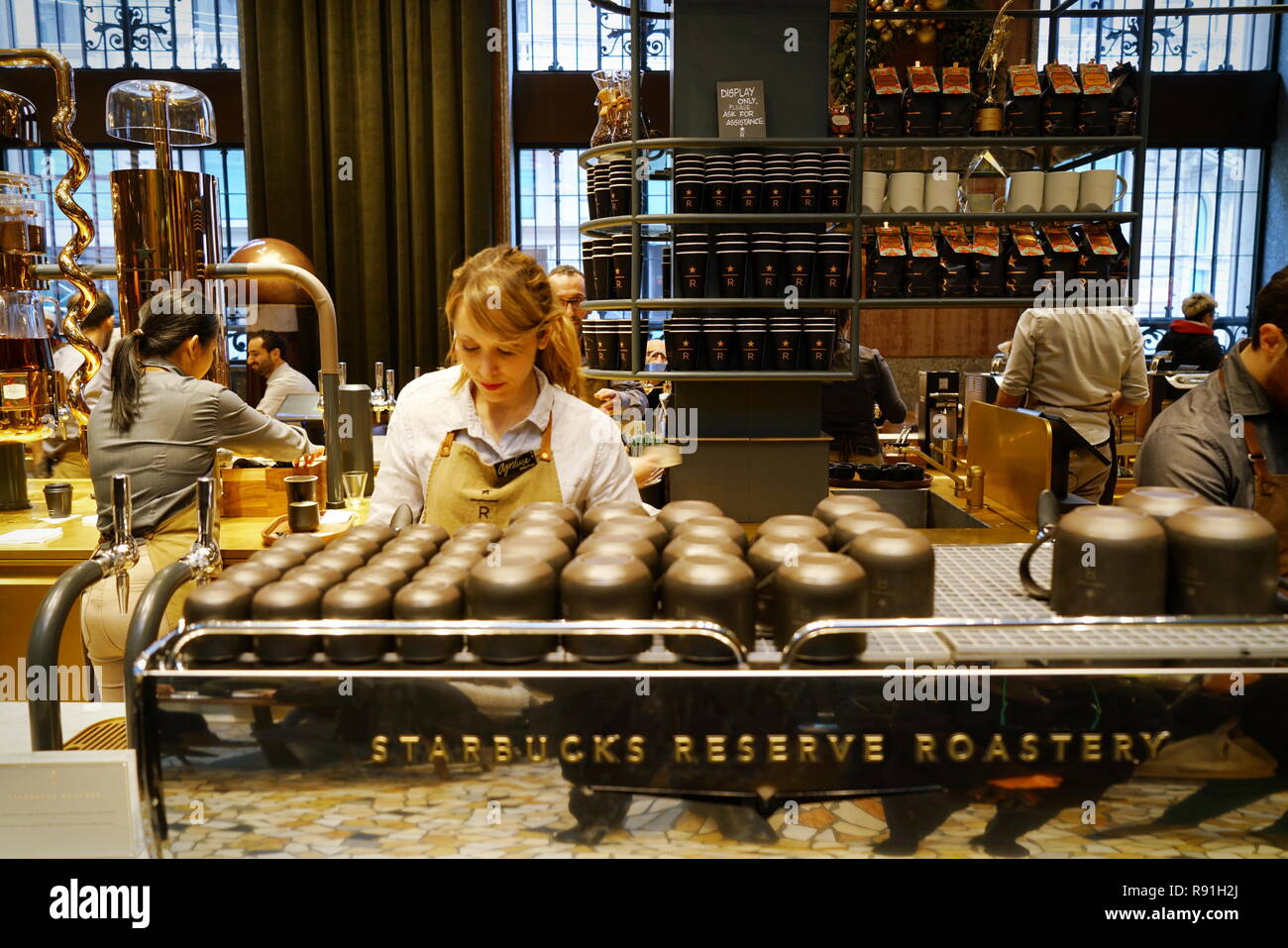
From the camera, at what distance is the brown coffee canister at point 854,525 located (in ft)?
3.56

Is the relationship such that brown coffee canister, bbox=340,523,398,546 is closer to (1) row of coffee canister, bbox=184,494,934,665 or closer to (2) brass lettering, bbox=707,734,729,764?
(1) row of coffee canister, bbox=184,494,934,665

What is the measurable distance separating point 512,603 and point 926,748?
16.1 inches

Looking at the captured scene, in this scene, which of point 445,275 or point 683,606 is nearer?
point 683,606

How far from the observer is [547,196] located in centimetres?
837

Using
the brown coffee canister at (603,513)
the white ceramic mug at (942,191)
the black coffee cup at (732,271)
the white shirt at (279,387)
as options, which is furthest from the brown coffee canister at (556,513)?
the white shirt at (279,387)

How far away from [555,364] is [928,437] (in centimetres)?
288

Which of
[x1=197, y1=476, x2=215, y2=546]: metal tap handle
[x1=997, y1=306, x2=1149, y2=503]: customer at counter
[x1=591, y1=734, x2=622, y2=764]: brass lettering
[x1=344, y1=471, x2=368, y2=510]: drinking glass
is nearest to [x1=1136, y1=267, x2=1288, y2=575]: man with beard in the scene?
[x1=591, y1=734, x2=622, y2=764]: brass lettering

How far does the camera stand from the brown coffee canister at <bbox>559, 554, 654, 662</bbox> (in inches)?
36.1

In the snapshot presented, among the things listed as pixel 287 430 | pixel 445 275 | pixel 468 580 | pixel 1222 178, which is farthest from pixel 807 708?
pixel 1222 178

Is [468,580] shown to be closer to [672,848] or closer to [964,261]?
[672,848]

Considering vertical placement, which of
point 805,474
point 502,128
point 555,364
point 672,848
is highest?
point 502,128

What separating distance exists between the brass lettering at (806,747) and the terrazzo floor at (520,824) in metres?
0.05

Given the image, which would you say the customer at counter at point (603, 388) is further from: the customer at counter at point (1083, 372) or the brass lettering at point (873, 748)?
the brass lettering at point (873, 748)

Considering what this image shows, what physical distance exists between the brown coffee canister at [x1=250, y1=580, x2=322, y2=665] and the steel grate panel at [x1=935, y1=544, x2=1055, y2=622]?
63cm
